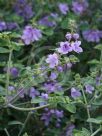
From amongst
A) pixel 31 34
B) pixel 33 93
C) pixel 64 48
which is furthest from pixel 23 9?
pixel 64 48

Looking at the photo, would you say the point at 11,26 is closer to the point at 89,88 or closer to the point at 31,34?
the point at 31,34

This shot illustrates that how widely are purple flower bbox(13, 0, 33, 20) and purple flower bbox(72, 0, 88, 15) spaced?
0.86 feet

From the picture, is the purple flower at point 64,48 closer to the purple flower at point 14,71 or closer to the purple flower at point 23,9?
the purple flower at point 14,71

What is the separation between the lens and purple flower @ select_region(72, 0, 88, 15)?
8.63 feet

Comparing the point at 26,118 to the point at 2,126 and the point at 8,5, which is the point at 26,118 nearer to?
the point at 2,126

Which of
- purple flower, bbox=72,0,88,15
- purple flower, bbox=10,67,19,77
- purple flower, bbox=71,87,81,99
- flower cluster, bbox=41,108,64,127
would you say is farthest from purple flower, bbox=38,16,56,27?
purple flower, bbox=71,87,81,99

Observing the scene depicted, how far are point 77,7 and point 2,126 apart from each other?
107 cm

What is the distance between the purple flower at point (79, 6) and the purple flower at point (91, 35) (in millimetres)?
225

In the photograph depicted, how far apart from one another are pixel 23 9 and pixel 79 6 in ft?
1.07

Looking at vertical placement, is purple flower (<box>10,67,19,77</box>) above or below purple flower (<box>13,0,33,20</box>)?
below

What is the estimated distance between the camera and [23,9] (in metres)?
2.54

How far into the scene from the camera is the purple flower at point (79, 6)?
2.63 metres

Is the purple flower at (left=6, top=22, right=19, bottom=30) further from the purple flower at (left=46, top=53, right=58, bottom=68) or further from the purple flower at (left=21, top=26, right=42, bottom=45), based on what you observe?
the purple flower at (left=46, top=53, right=58, bottom=68)

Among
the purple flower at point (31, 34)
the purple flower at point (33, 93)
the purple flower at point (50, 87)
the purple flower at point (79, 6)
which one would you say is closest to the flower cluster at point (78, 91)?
the purple flower at point (50, 87)
